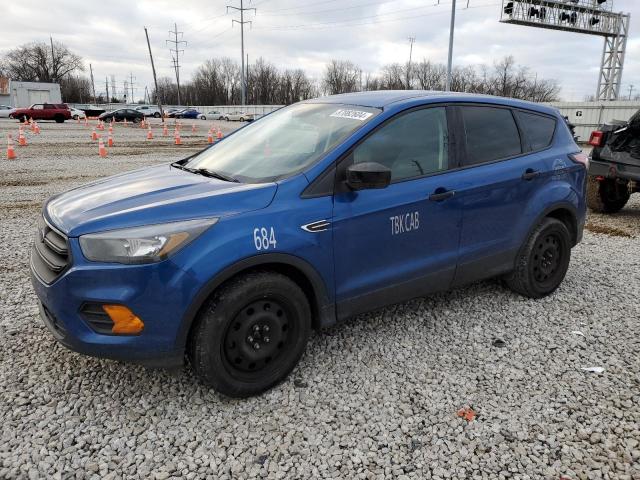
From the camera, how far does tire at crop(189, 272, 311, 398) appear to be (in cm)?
265

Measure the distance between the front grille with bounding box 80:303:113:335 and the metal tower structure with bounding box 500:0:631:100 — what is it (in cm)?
3170

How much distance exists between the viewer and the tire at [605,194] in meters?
7.93

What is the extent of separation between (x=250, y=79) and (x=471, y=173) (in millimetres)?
93654

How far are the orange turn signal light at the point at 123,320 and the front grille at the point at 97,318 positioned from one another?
2cm

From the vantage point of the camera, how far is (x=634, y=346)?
3.61 meters

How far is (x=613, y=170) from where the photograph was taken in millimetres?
7125

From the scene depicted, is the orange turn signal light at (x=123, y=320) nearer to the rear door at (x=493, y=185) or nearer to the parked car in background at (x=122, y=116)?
the rear door at (x=493, y=185)

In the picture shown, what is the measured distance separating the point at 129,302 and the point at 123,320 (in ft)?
0.37

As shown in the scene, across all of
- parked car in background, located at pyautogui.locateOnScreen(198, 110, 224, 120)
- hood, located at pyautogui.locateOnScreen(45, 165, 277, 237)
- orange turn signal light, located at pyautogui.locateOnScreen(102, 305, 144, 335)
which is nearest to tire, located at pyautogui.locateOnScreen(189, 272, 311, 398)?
orange turn signal light, located at pyautogui.locateOnScreen(102, 305, 144, 335)

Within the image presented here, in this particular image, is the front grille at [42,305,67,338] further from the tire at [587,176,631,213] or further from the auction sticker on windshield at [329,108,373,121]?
the tire at [587,176,631,213]

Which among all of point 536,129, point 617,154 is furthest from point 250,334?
point 617,154

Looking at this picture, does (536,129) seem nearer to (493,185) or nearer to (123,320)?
(493,185)

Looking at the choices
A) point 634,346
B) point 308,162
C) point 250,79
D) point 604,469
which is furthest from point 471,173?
point 250,79

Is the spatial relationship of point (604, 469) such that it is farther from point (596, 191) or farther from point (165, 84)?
point (165, 84)
